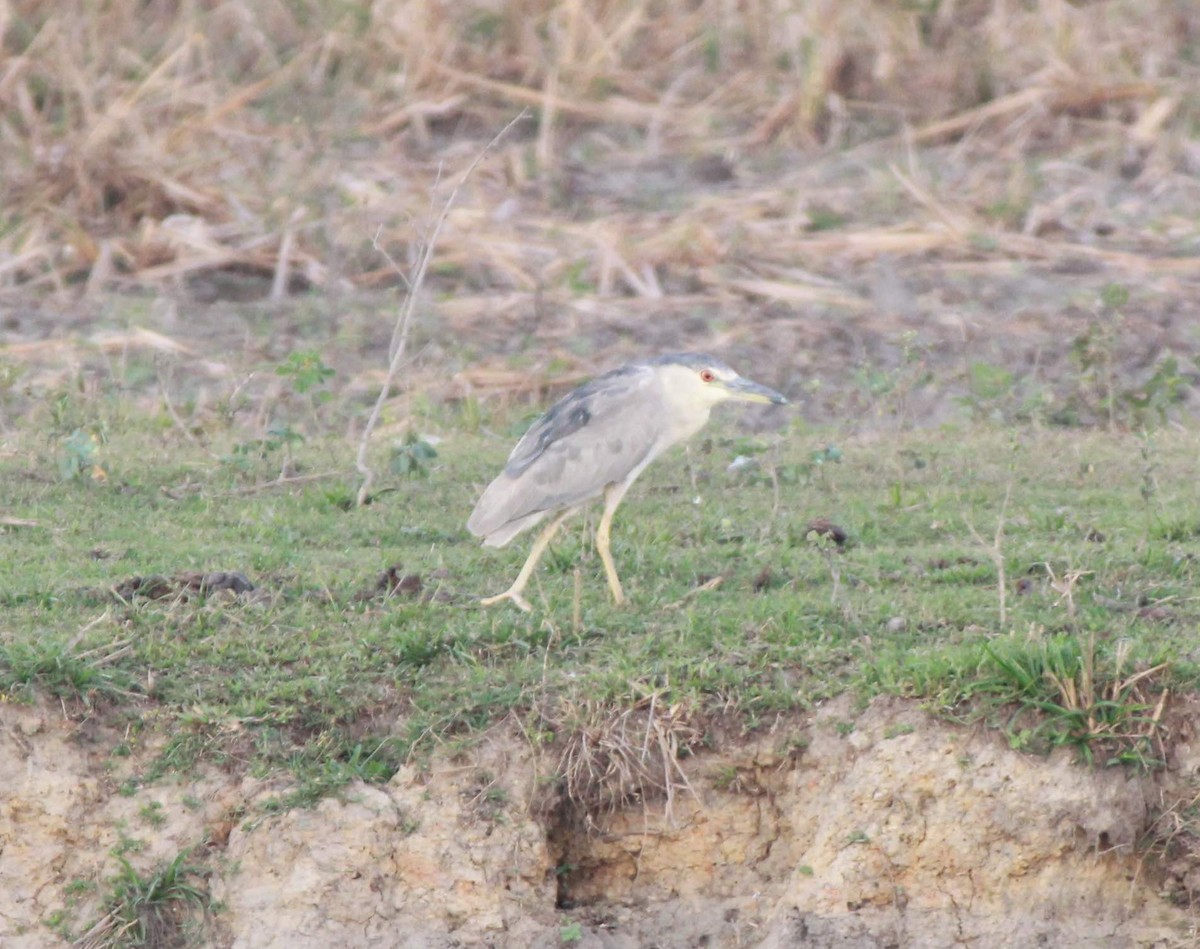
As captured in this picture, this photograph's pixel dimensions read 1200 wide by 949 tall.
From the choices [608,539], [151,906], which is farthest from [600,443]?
[151,906]

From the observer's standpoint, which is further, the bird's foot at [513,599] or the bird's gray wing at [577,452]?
the bird's gray wing at [577,452]

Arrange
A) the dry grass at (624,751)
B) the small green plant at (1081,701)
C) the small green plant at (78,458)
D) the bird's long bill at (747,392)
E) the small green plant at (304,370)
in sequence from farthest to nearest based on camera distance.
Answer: the small green plant at (304,370), the small green plant at (78,458), the bird's long bill at (747,392), the dry grass at (624,751), the small green plant at (1081,701)

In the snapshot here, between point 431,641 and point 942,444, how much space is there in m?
3.27

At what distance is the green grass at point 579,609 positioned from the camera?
5.41 meters

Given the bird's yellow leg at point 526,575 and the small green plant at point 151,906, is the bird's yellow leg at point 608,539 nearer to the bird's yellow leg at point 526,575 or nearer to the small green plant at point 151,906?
the bird's yellow leg at point 526,575

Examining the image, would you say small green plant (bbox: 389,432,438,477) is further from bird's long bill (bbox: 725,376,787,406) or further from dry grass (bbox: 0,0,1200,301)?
dry grass (bbox: 0,0,1200,301)

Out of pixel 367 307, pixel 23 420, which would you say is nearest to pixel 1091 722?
pixel 23 420

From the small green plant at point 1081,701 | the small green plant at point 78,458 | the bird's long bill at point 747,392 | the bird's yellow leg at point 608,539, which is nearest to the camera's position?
the small green plant at point 1081,701

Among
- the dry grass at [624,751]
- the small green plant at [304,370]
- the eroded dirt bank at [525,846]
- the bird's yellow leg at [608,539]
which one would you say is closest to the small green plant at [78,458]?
the small green plant at [304,370]

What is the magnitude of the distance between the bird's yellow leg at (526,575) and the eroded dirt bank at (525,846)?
661 mm

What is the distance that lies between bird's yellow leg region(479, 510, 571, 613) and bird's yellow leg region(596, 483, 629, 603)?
14 cm

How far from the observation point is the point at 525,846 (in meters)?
5.40

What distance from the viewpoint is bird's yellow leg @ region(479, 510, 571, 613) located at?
5984 mm

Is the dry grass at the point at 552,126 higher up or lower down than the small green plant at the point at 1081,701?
lower down
